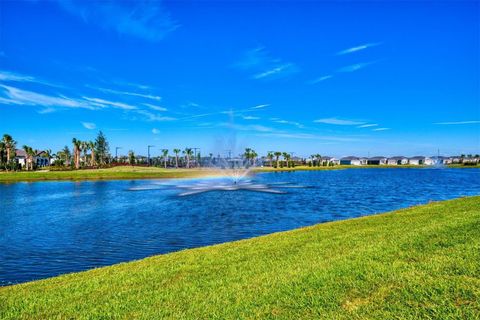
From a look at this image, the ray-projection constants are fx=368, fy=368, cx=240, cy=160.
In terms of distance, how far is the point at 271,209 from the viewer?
3269cm

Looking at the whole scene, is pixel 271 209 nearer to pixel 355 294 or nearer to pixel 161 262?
pixel 161 262

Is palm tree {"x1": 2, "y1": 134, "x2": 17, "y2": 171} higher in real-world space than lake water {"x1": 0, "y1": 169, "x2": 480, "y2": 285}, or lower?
higher

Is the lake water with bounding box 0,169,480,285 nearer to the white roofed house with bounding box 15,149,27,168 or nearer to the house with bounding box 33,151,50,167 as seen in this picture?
the white roofed house with bounding box 15,149,27,168

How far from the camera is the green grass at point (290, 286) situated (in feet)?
21.5

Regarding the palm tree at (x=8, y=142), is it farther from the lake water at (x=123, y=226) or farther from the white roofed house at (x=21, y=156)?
the lake water at (x=123, y=226)

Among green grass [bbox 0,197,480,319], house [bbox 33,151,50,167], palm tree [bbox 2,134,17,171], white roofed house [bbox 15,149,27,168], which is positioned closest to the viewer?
green grass [bbox 0,197,480,319]

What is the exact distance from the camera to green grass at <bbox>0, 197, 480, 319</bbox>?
21.5 feet

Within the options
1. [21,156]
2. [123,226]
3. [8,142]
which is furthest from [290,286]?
[21,156]

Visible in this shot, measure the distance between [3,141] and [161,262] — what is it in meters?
120

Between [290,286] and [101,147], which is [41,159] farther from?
[290,286]

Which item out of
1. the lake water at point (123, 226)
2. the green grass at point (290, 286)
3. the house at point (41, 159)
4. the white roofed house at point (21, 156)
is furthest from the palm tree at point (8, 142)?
the green grass at point (290, 286)

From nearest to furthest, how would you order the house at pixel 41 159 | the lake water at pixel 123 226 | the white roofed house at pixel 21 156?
1. the lake water at pixel 123 226
2. the white roofed house at pixel 21 156
3. the house at pixel 41 159

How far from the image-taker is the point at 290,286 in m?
7.78

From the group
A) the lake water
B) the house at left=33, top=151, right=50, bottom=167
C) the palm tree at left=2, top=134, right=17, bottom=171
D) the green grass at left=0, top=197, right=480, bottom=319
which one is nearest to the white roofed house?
the house at left=33, top=151, right=50, bottom=167
